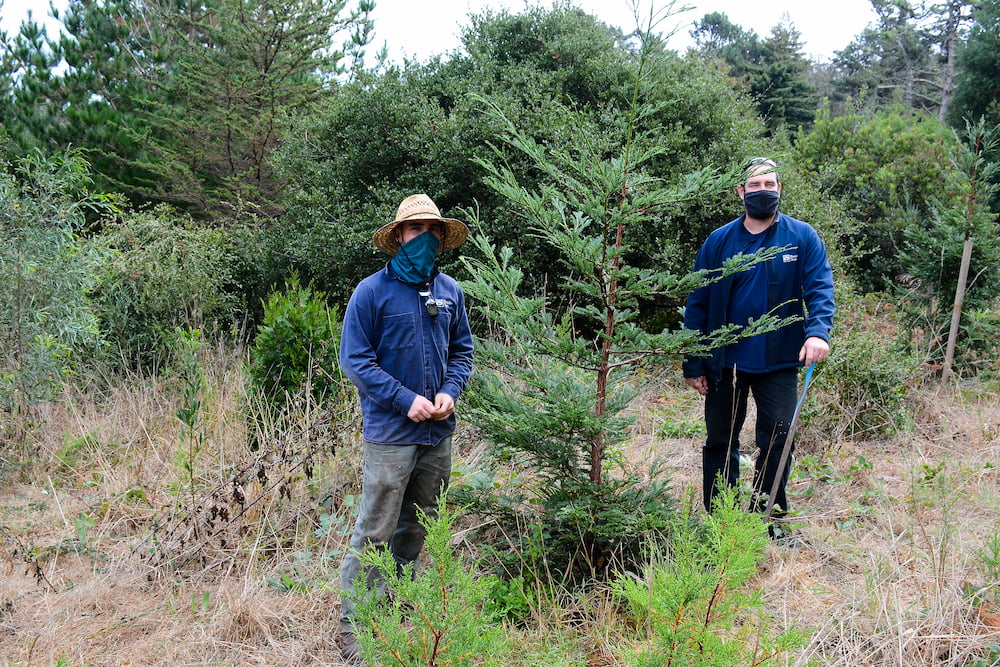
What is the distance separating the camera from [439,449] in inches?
120

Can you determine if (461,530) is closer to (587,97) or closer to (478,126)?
(478,126)

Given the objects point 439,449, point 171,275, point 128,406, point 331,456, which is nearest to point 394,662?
point 439,449

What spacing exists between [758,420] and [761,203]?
1.11 meters

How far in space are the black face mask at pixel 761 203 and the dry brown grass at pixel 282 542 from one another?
147cm

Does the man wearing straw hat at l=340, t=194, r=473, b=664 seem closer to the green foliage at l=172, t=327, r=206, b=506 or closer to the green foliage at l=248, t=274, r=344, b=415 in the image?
the green foliage at l=172, t=327, r=206, b=506

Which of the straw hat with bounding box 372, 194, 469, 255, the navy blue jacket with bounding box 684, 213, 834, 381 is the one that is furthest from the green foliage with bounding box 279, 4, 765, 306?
the straw hat with bounding box 372, 194, 469, 255

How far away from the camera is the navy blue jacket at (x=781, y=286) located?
11.2 ft

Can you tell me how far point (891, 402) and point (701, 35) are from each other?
4174cm

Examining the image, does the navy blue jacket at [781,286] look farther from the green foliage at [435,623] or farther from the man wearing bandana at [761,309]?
the green foliage at [435,623]

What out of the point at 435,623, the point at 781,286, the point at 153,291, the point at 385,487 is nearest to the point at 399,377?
the point at 385,487

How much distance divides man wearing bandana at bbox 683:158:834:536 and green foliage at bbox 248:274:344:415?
8.95 feet

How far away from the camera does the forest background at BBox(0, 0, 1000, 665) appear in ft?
9.31

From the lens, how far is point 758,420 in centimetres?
361

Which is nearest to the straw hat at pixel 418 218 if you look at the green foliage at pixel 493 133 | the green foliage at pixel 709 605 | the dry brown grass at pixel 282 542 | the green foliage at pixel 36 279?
the dry brown grass at pixel 282 542
